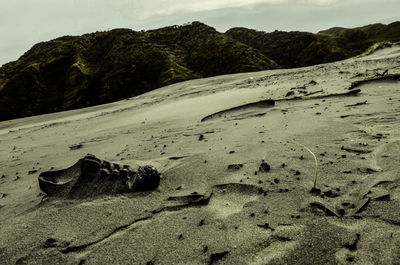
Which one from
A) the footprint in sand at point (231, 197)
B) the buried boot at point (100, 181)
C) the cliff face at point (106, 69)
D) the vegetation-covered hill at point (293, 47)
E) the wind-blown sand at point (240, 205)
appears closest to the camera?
the wind-blown sand at point (240, 205)

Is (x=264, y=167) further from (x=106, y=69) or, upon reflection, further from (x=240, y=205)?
(x=106, y=69)

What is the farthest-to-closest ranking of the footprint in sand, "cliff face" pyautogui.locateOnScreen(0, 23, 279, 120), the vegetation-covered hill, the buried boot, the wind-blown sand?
the vegetation-covered hill < "cliff face" pyautogui.locateOnScreen(0, 23, 279, 120) < the buried boot < the footprint in sand < the wind-blown sand

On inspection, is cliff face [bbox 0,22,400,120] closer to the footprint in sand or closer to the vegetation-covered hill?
the vegetation-covered hill

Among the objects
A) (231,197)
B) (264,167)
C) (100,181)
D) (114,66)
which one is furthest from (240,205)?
(114,66)

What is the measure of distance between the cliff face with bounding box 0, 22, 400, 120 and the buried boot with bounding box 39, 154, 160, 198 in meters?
10.6

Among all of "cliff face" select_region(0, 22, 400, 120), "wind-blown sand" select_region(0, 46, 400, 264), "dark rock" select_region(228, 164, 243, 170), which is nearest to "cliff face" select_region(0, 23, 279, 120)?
"cliff face" select_region(0, 22, 400, 120)

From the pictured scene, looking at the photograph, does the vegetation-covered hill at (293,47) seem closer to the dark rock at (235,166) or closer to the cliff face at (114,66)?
the cliff face at (114,66)

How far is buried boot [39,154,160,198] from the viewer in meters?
1.89

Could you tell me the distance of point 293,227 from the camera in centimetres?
129

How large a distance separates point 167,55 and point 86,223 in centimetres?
1361

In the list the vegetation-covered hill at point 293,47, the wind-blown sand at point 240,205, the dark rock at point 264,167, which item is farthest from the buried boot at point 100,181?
the vegetation-covered hill at point 293,47

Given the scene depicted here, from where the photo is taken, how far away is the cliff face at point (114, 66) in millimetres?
13297

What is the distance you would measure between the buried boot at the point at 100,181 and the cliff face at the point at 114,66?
10558 mm

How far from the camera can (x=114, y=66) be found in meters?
13.9
